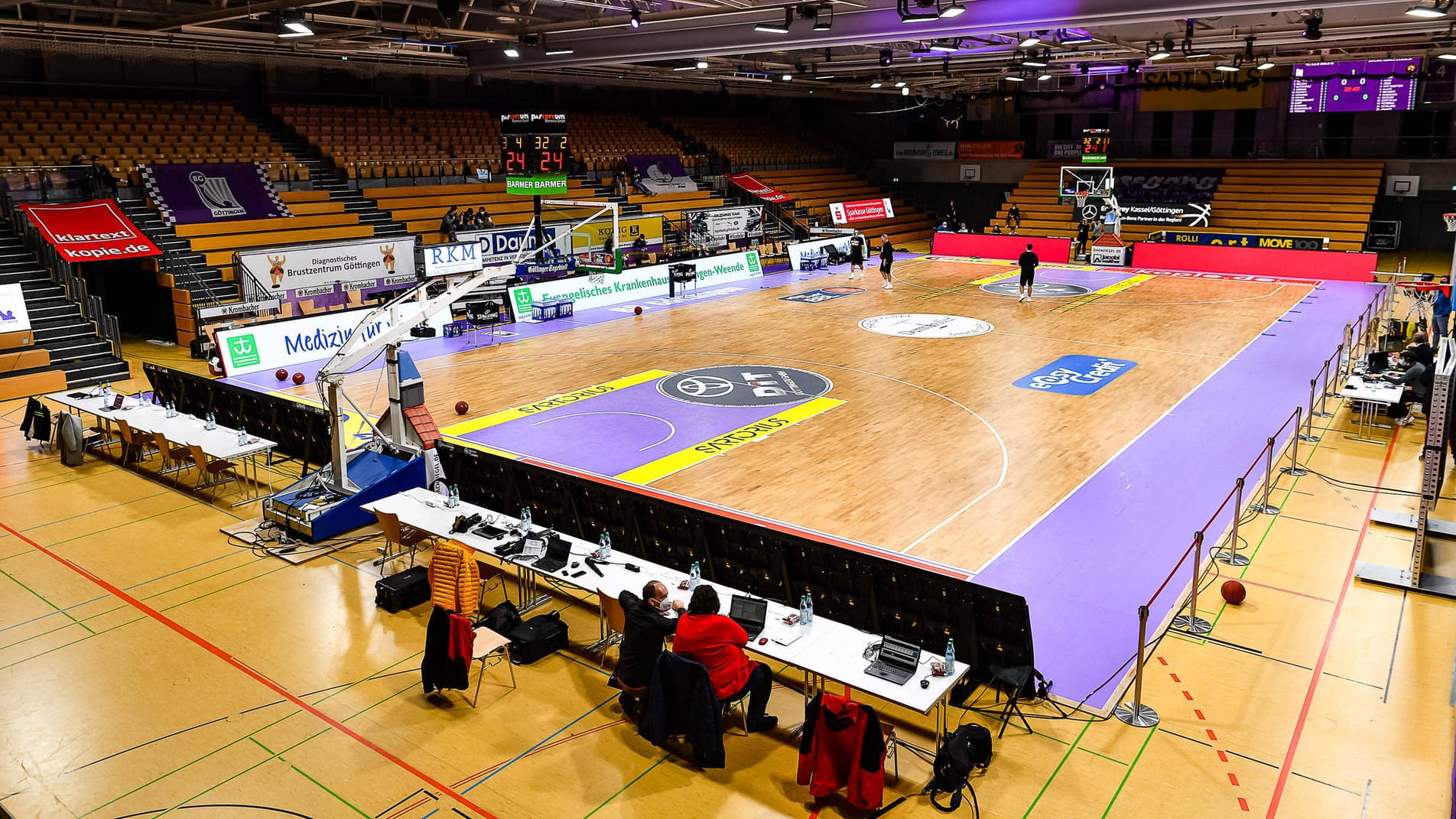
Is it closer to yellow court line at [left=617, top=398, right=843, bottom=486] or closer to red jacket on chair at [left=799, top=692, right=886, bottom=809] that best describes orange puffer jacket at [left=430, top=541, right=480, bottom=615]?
red jacket on chair at [left=799, top=692, right=886, bottom=809]

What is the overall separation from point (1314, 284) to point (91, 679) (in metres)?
32.3

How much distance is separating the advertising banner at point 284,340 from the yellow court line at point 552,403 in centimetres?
419

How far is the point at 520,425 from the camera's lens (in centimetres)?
1576

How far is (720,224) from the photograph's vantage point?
117ft

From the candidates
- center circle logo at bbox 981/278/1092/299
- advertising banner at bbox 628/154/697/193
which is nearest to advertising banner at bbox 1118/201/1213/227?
center circle logo at bbox 981/278/1092/299

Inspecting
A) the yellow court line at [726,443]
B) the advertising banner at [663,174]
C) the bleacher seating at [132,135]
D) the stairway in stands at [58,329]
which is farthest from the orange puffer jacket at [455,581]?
the advertising banner at [663,174]

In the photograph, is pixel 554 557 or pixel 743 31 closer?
pixel 554 557

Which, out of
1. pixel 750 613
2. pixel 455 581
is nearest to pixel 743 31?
pixel 455 581

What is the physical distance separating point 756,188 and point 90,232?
2527 cm

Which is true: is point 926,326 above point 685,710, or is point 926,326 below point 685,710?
above

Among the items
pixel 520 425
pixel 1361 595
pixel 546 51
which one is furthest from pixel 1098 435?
pixel 546 51

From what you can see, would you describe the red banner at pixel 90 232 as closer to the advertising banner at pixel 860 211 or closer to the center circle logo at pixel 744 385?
the center circle logo at pixel 744 385

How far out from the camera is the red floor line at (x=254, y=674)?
6.90 meters

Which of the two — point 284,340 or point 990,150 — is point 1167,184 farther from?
point 284,340
